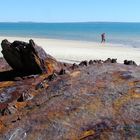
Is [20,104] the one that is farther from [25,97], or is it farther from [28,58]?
[28,58]

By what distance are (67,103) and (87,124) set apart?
1.04ft

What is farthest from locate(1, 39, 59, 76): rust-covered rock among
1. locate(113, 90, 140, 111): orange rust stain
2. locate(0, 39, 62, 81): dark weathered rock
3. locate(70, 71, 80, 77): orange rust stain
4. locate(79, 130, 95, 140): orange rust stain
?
locate(79, 130, 95, 140): orange rust stain

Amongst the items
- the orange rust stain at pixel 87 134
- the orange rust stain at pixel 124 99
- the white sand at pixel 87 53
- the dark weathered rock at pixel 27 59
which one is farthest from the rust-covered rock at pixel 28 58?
the white sand at pixel 87 53

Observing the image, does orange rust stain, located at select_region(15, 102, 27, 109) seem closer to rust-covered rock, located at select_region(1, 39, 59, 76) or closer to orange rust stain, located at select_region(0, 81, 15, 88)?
orange rust stain, located at select_region(0, 81, 15, 88)

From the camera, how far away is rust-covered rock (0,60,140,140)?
3.01 m

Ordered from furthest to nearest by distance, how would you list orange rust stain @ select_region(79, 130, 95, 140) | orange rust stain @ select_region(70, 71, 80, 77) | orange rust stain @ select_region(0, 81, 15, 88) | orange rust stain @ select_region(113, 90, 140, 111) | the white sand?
the white sand < orange rust stain @ select_region(0, 81, 15, 88) < orange rust stain @ select_region(70, 71, 80, 77) < orange rust stain @ select_region(113, 90, 140, 111) < orange rust stain @ select_region(79, 130, 95, 140)

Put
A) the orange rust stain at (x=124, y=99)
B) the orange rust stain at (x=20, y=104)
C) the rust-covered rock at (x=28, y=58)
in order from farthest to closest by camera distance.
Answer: the rust-covered rock at (x=28, y=58) → the orange rust stain at (x=20, y=104) → the orange rust stain at (x=124, y=99)

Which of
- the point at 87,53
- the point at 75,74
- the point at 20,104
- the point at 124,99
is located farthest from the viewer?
the point at 87,53

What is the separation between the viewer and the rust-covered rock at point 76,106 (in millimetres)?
3010

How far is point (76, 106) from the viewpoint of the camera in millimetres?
3266

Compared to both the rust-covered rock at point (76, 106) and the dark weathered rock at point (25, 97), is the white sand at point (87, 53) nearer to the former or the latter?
the rust-covered rock at point (76, 106)

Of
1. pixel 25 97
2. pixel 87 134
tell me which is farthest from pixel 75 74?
pixel 87 134

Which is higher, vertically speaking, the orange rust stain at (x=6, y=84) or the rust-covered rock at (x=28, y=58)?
the rust-covered rock at (x=28, y=58)

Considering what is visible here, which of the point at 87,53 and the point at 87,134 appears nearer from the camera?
the point at 87,134
